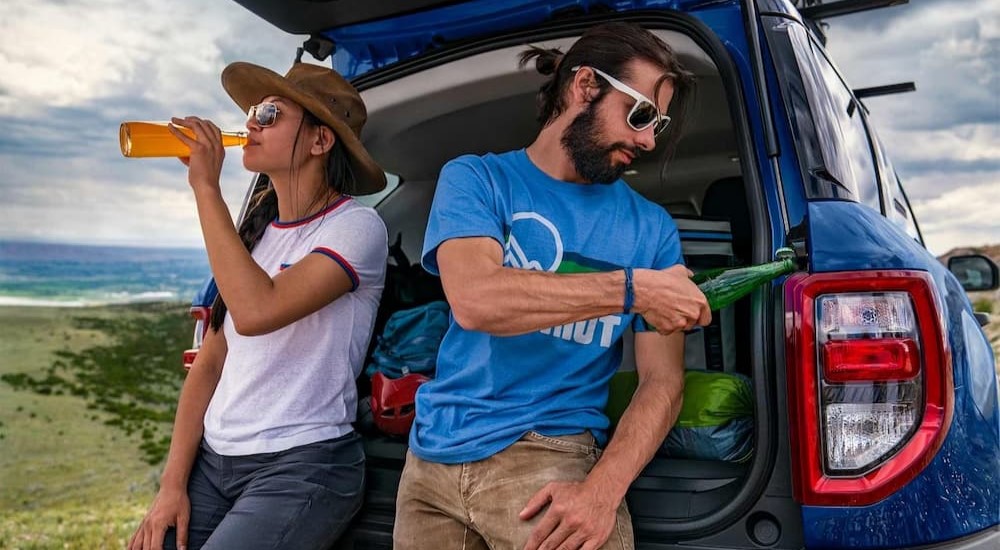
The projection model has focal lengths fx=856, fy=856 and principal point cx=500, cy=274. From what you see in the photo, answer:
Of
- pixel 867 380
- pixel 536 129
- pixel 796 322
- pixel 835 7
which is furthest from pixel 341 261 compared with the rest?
pixel 835 7

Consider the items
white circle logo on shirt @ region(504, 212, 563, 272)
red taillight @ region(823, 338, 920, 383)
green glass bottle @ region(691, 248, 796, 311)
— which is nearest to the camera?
red taillight @ region(823, 338, 920, 383)

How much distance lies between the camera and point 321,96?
2129 mm

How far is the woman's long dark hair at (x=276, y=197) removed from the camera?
2.11 metres

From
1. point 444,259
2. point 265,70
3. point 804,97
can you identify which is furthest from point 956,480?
point 265,70

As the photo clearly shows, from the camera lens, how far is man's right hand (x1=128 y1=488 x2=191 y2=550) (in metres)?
1.87

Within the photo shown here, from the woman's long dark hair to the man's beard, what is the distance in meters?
0.63

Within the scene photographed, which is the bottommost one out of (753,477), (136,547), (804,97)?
(136,547)

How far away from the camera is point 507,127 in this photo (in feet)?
9.36

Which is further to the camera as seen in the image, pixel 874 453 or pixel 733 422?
pixel 733 422

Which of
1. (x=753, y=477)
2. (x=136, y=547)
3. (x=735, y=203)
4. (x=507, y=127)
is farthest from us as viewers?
(x=507, y=127)

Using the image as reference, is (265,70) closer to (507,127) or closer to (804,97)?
(507,127)

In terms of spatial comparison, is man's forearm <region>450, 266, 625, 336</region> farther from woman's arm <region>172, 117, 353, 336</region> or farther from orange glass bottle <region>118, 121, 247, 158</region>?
orange glass bottle <region>118, 121, 247, 158</region>

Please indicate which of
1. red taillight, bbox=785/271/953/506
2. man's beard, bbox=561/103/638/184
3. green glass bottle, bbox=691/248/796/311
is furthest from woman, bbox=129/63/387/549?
red taillight, bbox=785/271/953/506

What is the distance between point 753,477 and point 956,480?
344mm
